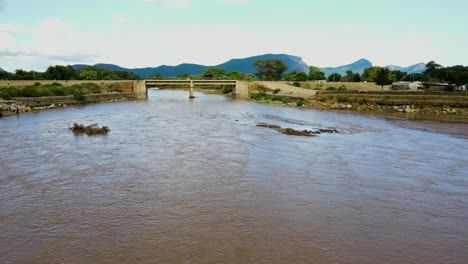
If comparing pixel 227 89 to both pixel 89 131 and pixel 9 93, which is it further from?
pixel 89 131

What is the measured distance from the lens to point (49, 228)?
9.15 m

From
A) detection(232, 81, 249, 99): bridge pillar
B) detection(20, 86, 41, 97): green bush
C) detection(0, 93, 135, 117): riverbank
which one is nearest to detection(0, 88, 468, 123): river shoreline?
detection(0, 93, 135, 117): riverbank

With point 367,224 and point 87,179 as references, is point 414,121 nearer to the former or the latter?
point 367,224

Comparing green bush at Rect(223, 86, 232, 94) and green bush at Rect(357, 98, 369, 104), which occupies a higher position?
green bush at Rect(223, 86, 232, 94)

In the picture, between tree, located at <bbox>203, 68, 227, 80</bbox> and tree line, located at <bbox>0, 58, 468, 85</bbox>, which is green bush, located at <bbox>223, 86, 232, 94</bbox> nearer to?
tree line, located at <bbox>0, 58, 468, 85</bbox>

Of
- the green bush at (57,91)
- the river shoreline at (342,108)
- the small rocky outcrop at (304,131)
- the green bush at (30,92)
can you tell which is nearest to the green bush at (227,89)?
the river shoreline at (342,108)

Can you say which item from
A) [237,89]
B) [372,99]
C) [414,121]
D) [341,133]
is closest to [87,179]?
[341,133]

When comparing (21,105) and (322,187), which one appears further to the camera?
(21,105)

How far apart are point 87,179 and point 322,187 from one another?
858cm

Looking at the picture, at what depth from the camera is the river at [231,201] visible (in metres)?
8.15

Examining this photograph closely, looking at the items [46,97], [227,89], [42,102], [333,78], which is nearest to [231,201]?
[42,102]

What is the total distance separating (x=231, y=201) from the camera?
36.6 feet

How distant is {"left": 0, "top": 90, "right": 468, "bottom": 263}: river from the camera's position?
815 cm

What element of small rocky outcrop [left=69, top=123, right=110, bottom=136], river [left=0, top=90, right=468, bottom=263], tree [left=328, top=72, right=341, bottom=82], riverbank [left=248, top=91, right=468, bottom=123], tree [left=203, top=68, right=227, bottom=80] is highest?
tree [left=203, top=68, right=227, bottom=80]
